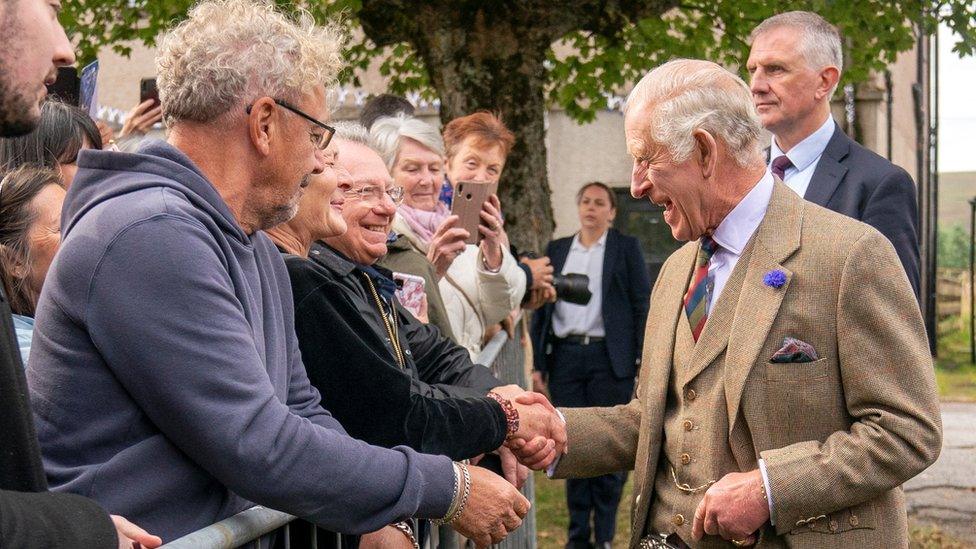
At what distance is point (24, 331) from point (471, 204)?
2.41 m

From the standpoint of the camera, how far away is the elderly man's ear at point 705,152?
127 inches

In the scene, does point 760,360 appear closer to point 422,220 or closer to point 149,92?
point 422,220

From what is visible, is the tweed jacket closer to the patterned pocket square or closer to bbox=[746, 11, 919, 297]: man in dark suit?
the patterned pocket square

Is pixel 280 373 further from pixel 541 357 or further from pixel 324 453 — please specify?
pixel 541 357

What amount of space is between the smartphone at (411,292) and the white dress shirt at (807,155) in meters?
1.53

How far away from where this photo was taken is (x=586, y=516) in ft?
24.8

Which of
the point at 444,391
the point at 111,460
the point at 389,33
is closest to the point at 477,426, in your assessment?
the point at 444,391

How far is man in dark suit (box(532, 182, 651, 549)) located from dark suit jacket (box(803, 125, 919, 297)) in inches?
134

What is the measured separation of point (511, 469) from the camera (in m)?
3.76

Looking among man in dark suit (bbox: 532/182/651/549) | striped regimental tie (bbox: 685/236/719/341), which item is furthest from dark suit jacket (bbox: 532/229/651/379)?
striped regimental tie (bbox: 685/236/719/341)

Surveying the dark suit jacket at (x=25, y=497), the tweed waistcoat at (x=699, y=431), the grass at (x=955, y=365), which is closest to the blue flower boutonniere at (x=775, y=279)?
the tweed waistcoat at (x=699, y=431)

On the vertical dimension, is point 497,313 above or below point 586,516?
above

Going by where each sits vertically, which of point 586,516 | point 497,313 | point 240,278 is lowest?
point 586,516

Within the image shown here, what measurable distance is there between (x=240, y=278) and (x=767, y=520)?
1475 mm
